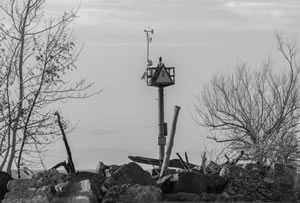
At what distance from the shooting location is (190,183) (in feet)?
44.0

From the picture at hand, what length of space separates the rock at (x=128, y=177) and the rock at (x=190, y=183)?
322mm

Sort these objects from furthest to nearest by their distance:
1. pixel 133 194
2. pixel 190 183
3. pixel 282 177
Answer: pixel 282 177
pixel 190 183
pixel 133 194

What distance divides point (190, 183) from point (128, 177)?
1240 mm

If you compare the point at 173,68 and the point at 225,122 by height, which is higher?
the point at 173,68

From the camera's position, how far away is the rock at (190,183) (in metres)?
13.3

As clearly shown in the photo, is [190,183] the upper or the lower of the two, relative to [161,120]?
lower

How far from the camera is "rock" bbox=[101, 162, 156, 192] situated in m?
12.8

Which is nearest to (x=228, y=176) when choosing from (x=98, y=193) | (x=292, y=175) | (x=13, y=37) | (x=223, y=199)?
(x=223, y=199)

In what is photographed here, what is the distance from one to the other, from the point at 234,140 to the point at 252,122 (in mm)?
1485

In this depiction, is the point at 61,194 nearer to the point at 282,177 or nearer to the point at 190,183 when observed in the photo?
the point at 190,183

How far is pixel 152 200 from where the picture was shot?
12.1 m

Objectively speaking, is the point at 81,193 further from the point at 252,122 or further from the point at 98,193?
the point at 252,122

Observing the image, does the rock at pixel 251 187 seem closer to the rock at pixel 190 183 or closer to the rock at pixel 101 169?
the rock at pixel 190 183

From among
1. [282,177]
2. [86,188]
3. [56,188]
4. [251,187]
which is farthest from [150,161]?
[86,188]
